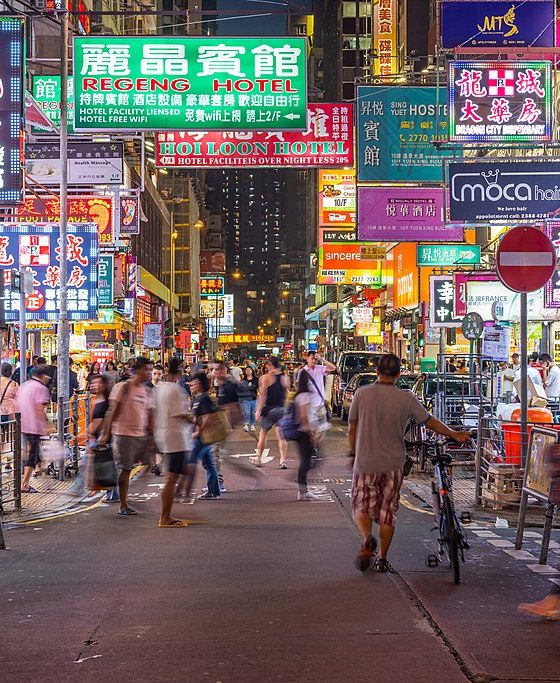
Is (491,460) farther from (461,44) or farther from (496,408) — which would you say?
(461,44)

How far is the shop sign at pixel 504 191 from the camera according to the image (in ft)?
53.8

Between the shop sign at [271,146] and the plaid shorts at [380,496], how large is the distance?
10459 mm

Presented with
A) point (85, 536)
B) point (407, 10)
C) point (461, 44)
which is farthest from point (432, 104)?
point (407, 10)

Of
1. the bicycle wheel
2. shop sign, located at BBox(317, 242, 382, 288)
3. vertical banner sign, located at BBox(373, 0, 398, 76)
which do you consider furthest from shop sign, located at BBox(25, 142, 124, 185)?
vertical banner sign, located at BBox(373, 0, 398, 76)

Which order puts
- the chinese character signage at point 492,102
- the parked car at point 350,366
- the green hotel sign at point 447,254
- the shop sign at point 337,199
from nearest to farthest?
the chinese character signage at point 492,102
the green hotel sign at point 447,254
the parked car at point 350,366
the shop sign at point 337,199

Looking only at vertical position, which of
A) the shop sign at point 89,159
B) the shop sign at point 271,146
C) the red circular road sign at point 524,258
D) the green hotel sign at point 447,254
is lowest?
the red circular road sign at point 524,258

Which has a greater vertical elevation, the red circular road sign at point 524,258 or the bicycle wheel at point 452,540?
the red circular road sign at point 524,258

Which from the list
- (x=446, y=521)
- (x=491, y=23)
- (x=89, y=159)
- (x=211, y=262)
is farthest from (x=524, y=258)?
(x=211, y=262)

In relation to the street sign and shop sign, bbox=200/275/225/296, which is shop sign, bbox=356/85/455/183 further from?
shop sign, bbox=200/275/225/296

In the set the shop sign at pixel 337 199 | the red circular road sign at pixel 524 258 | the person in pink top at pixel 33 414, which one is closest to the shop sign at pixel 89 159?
the person in pink top at pixel 33 414

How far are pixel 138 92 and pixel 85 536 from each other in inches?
291

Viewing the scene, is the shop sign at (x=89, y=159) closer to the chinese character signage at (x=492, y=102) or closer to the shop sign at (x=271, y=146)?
the shop sign at (x=271, y=146)

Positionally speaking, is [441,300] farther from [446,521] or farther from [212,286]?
[212,286]

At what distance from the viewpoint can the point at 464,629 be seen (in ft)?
22.0
